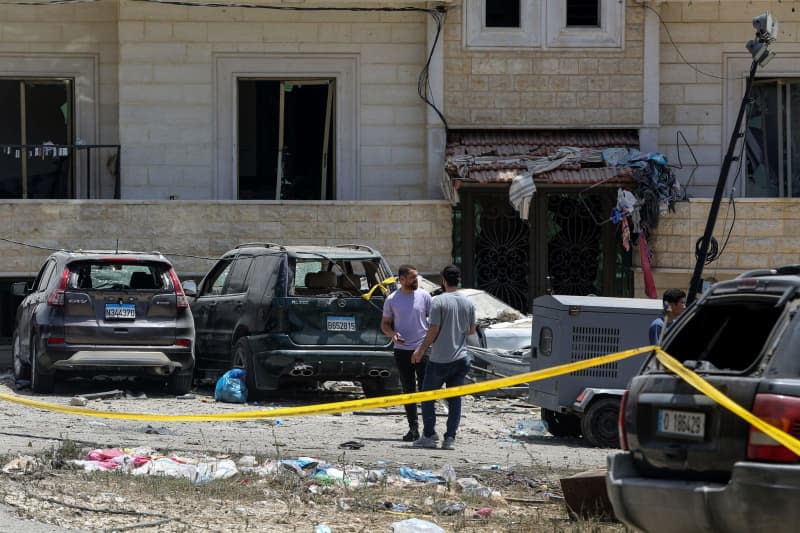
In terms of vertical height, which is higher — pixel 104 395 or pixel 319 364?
pixel 319 364

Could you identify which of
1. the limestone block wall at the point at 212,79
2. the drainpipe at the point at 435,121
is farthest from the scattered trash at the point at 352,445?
the limestone block wall at the point at 212,79

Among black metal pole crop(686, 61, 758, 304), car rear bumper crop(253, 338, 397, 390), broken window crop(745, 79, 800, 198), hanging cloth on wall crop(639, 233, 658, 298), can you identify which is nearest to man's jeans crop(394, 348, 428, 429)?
car rear bumper crop(253, 338, 397, 390)

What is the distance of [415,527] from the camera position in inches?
309

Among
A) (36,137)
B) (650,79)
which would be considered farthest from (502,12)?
(36,137)

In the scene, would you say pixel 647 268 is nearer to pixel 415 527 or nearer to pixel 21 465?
pixel 21 465

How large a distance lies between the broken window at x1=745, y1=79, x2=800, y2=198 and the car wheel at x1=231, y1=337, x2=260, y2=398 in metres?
10.0

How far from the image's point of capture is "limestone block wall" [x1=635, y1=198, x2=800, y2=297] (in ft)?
63.8

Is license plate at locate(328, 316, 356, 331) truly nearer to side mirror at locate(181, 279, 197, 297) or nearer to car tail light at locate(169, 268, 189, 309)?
car tail light at locate(169, 268, 189, 309)

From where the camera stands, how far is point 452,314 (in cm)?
1211

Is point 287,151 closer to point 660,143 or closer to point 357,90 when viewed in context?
point 357,90

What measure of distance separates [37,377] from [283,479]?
6593 mm

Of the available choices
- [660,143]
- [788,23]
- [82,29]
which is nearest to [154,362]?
[82,29]

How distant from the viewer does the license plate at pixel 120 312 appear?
1519 cm

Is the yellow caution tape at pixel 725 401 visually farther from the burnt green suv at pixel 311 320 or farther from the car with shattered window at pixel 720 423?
the burnt green suv at pixel 311 320
